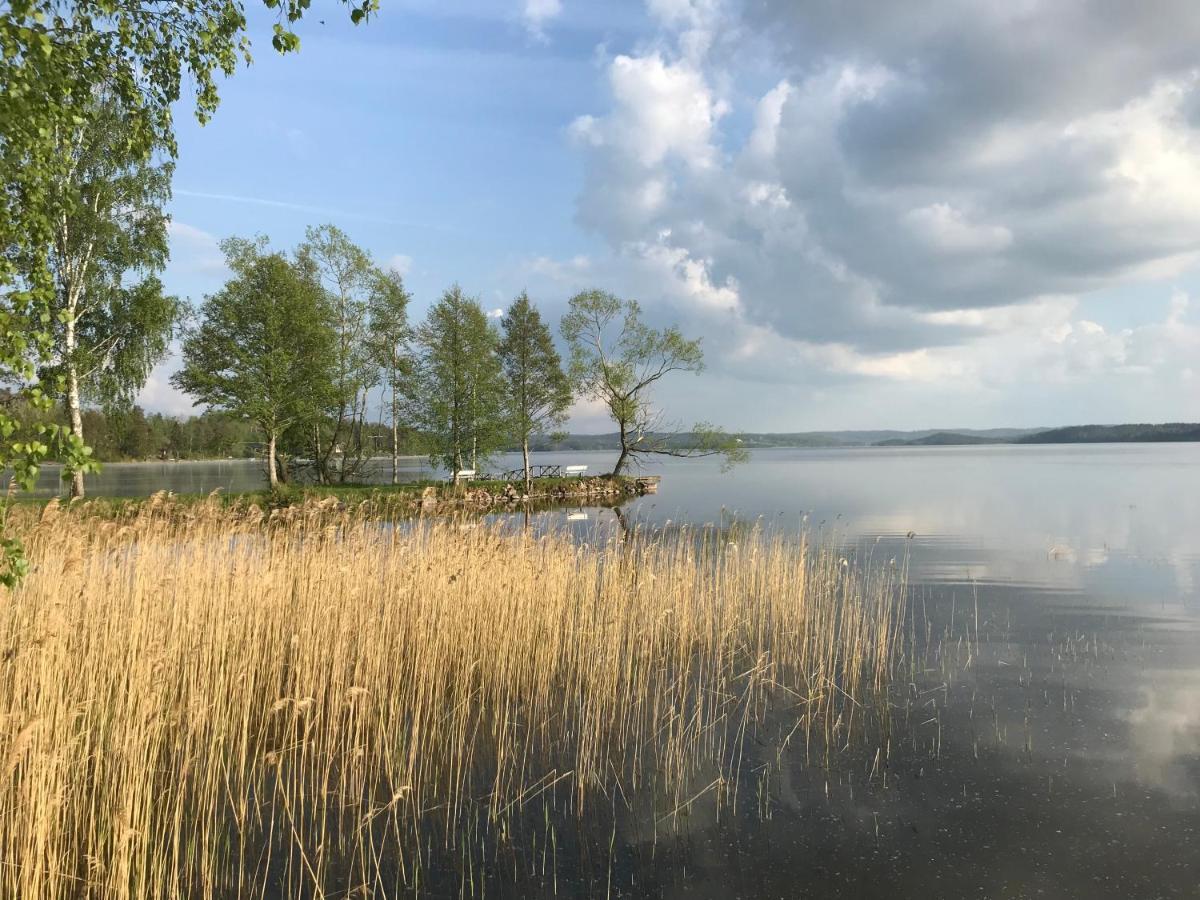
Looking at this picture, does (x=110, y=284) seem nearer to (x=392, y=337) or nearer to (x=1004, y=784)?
A: (x=392, y=337)

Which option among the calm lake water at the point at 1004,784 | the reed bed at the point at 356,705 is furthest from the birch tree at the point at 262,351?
the calm lake water at the point at 1004,784

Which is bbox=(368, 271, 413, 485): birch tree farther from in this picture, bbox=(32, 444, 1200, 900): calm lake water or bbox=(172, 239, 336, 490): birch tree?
bbox=(32, 444, 1200, 900): calm lake water

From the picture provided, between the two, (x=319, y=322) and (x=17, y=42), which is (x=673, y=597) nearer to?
(x=17, y=42)

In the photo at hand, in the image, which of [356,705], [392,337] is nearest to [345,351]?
[392,337]

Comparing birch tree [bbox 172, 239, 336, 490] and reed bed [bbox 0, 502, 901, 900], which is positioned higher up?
birch tree [bbox 172, 239, 336, 490]

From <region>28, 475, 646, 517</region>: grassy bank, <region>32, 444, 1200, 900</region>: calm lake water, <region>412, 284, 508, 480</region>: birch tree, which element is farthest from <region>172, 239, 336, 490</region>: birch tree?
<region>32, 444, 1200, 900</region>: calm lake water

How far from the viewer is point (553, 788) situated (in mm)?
5387

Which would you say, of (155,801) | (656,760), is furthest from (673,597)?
(155,801)

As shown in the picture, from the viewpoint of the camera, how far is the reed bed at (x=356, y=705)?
4.16 metres

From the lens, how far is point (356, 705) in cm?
591

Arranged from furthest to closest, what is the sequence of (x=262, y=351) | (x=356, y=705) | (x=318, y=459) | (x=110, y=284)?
(x=318, y=459), (x=262, y=351), (x=110, y=284), (x=356, y=705)

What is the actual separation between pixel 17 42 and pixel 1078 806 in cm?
857

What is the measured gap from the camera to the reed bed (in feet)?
13.7

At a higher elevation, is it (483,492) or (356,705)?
(483,492)
